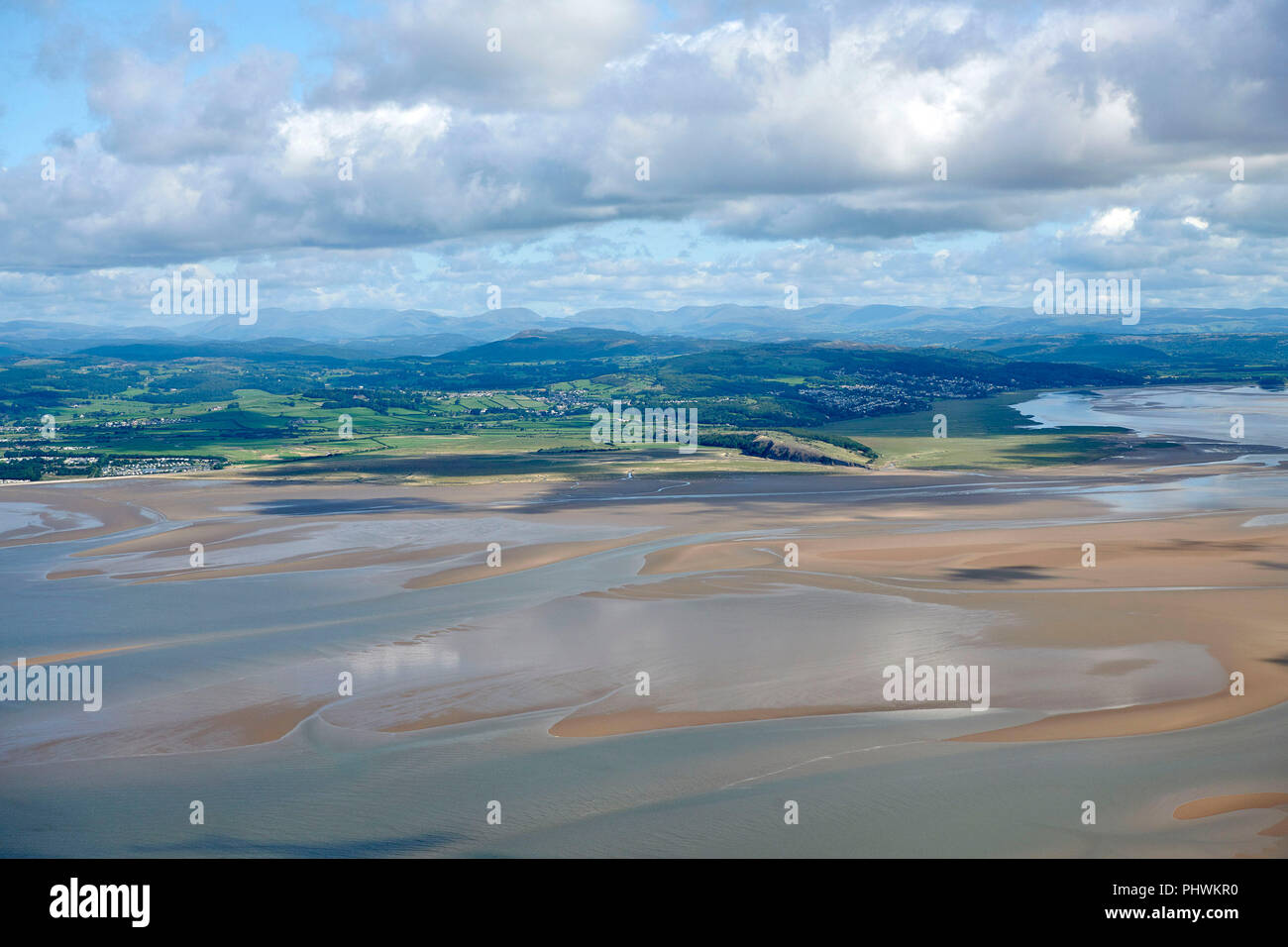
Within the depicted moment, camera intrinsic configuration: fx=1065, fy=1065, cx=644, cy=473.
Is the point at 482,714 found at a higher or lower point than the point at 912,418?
lower

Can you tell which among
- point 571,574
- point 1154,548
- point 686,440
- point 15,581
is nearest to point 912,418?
point 686,440

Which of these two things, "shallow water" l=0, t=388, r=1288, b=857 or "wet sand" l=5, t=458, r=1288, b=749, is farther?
"wet sand" l=5, t=458, r=1288, b=749

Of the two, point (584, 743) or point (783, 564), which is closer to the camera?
point (584, 743)

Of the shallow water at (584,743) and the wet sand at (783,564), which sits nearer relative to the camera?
the shallow water at (584,743)

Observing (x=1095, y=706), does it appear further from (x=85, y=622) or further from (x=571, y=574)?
(x=85, y=622)

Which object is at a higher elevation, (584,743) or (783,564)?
(783,564)

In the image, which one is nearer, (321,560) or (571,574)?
(571,574)
